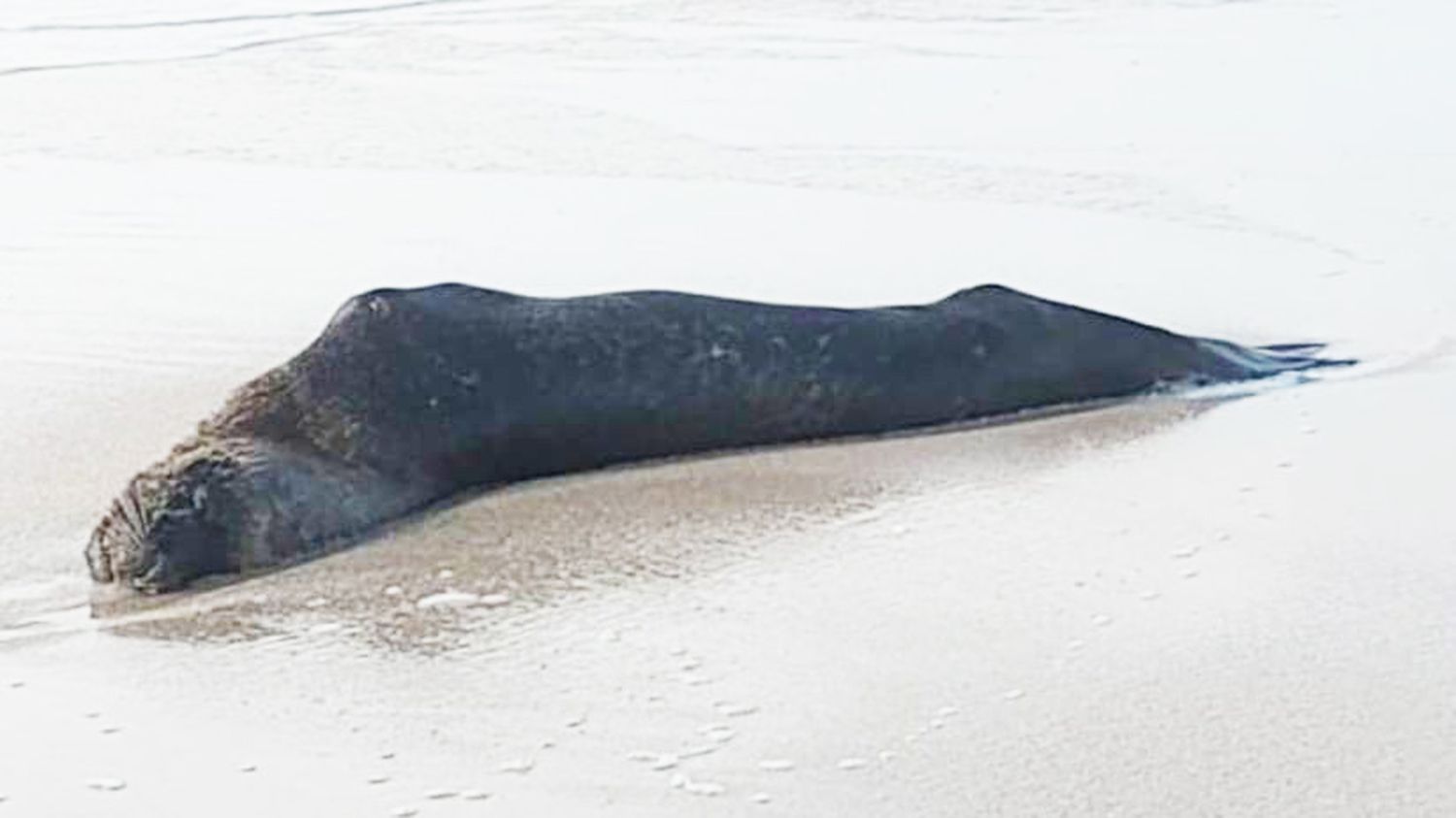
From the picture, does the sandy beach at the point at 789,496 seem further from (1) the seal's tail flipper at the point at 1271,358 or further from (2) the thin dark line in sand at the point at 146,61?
(2) the thin dark line in sand at the point at 146,61

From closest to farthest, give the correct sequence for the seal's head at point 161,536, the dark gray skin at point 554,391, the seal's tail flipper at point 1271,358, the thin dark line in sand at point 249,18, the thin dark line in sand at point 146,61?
the seal's head at point 161,536, the dark gray skin at point 554,391, the seal's tail flipper at point 1271,358, the thin dark line in sand at point 146,61, the thin dark line in sand at point 249,18

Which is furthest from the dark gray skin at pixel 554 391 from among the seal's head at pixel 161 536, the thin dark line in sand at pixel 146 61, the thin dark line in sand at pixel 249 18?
the thin dark line in sand at pixel 249 18

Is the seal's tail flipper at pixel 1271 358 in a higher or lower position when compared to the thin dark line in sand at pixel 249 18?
lower

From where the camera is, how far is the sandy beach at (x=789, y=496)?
13.8 ft

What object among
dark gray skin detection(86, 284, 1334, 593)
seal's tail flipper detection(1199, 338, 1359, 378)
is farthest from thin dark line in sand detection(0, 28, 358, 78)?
seal's tail flipper detection(1199, 338, 1359, 378)

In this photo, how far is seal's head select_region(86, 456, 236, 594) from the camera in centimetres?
529

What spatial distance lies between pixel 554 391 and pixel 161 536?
3.57ft

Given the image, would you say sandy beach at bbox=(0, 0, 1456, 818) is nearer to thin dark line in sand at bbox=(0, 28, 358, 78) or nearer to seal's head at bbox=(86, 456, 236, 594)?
seal's head at bbox=(86, 456, 236, 594)

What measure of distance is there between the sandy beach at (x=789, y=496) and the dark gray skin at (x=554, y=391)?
0.33ft

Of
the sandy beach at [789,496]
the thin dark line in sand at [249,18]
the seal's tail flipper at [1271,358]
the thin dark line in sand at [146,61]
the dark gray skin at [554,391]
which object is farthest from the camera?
the thin dark line in sand at [249,18]

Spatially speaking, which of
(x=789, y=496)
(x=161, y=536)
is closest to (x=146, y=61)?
(x=789, y=496)

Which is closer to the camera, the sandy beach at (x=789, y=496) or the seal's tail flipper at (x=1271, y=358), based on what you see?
the sandy beach at (x=789, y=496)

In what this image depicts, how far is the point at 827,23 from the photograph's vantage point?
14742mm

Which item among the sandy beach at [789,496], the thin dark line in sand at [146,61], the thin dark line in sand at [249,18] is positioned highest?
the thin dark line in sand at [249,18]
